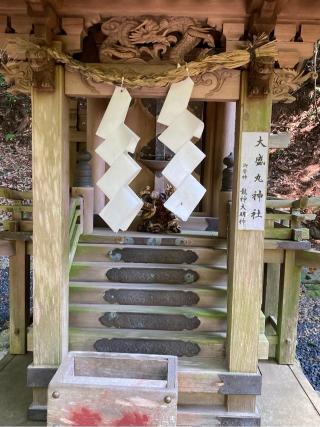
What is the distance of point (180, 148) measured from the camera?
9.12ft

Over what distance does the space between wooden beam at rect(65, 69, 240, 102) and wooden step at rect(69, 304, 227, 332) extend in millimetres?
1723

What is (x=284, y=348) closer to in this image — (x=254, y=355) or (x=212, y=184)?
(x=254, y=355)

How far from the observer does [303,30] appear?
8.85ft

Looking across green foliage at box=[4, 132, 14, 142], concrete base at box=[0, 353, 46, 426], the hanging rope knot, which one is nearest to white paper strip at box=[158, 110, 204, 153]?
the hanging rope knot

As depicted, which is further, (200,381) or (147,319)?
Result: (147,319)

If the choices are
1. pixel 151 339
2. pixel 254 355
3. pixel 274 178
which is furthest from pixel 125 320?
pixel 274 178

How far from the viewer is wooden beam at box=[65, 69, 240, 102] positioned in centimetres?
274

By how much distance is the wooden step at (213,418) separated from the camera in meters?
2.86

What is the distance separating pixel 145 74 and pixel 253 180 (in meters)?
1.06

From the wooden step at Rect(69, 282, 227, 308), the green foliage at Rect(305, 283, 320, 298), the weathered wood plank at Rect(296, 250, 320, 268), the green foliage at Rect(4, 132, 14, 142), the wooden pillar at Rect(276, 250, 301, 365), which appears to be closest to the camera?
the wooden step at Rect(69, 282, 227, 308)

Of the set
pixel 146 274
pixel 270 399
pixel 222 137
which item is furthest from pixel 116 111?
pixel 270 399

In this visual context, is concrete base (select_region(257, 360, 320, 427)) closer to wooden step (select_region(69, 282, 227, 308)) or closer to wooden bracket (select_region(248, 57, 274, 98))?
wooden step (select_region(69, 282, 227, 308))

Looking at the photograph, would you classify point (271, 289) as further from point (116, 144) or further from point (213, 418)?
point (116, 144)

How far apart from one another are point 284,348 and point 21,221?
10.2 ft
